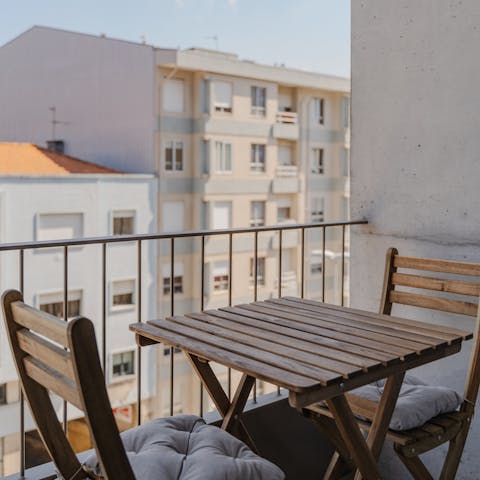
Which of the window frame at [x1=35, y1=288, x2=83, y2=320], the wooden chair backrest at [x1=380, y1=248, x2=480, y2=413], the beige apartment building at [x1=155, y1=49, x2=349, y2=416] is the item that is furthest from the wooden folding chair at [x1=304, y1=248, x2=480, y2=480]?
the beige apartment building at [x1=155, y1=49, x2=349, y2=416]

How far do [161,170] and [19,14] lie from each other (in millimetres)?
4550

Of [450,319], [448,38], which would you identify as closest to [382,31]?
[448,38]

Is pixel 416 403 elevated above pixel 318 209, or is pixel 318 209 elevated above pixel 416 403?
pixel 318 209

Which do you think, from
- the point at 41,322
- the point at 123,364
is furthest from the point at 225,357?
the point at 123,364

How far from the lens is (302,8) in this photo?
19578mm

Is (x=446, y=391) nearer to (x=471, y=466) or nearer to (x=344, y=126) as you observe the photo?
(x=471, y=466)

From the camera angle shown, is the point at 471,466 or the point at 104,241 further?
the point at 471,466

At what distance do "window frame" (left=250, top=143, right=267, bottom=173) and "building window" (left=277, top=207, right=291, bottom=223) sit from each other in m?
1.27

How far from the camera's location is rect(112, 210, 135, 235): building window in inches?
531

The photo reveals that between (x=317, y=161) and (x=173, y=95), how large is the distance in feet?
16.1

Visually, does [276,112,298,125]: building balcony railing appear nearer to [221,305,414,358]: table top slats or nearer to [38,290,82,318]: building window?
[38,290,82,318]: building window

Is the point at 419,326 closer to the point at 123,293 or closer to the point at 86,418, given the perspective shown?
the point at 86,418

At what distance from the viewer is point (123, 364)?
523 inches

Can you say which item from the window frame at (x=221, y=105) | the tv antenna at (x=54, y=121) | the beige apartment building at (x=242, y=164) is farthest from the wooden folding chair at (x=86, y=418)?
the window frame at (x=221, y=105)
